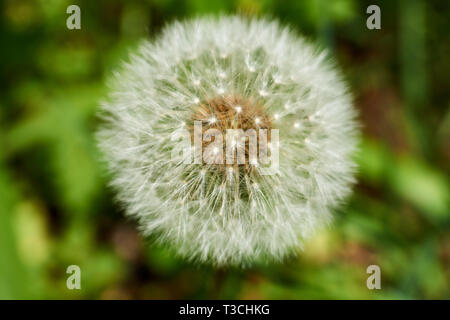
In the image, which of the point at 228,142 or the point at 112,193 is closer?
the point at 228,142

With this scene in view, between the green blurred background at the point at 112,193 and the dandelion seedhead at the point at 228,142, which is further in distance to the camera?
the green blurred background at the point at 112,193

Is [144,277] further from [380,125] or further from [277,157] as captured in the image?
[380,125]

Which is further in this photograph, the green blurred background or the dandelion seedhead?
the green blurred background

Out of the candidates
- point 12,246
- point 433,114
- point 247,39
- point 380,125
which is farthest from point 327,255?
point 12,246

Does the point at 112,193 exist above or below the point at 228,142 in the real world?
below
